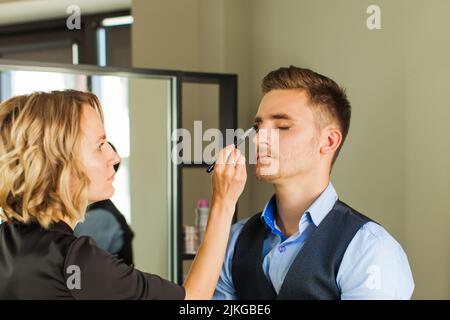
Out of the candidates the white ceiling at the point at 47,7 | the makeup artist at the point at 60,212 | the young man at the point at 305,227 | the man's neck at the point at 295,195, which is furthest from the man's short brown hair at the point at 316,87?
the white ceiling at the point at 47,7

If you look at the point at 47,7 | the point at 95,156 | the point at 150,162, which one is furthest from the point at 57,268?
the point at 47,7

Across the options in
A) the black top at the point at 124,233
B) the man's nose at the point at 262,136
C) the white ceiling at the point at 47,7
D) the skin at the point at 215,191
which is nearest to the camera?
the skin at the point at 215,191

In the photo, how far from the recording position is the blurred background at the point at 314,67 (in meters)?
2.14

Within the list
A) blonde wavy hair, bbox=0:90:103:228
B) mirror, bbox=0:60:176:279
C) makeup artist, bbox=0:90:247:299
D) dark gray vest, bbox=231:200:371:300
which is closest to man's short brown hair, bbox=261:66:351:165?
dark gray vest, bbox=231:200:371:300

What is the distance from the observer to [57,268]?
1.08m

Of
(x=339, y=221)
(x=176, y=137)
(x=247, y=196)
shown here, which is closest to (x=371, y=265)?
(x=339, y=221)

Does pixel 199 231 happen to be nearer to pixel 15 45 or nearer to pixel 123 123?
pixel 123 123

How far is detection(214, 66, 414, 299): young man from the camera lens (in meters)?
1.41

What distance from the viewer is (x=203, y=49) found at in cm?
312

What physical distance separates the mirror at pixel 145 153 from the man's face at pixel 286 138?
1.08 metres

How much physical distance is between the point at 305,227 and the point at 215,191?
1.01 feet

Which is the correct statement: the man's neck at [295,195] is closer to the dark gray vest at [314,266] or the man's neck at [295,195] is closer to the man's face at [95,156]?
the dark gray vest at [314,266]

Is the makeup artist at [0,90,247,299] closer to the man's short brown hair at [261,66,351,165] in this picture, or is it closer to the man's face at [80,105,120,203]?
the man's face at [80,105,120,203]

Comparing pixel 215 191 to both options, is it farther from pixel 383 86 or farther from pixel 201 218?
pixel 201 218
